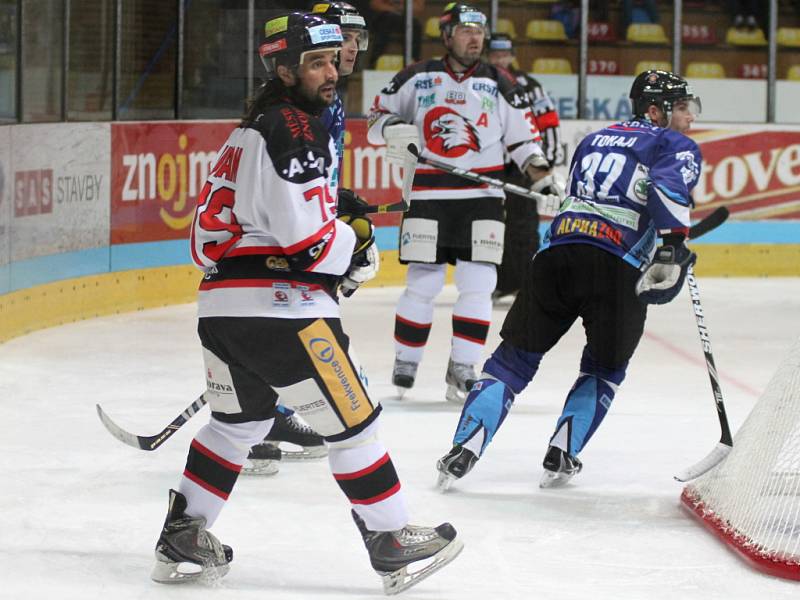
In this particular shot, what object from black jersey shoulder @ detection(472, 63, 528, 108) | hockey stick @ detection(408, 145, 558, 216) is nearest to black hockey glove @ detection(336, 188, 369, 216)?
hockey stick @ detection(408, 145, 558, 216)

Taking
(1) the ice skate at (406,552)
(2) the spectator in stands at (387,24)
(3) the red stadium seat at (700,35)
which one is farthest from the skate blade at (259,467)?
(3) the red stadium seat at (700,35)

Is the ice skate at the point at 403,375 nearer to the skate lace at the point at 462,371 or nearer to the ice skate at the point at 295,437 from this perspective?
the skate lace at the point at 462,371

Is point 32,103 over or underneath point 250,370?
over

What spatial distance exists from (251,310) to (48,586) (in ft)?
2.24

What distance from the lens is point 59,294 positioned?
6.51 meters

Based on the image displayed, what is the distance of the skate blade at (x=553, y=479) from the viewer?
3830 millimetres

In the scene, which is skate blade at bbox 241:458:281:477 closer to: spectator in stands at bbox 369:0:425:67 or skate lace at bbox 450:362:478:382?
skate lace at bbox 450:362:478:382

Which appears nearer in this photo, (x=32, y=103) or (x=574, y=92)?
(x=32, y=103)

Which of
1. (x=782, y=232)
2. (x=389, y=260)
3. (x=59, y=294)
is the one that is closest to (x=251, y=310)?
(x=59, y=294)

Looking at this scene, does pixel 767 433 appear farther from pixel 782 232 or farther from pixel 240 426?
pixel 782 232

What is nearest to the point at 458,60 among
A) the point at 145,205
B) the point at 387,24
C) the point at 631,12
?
the point at 145,205

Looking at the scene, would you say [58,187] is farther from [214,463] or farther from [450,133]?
[214,463]

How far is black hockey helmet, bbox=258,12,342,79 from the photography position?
2807mm

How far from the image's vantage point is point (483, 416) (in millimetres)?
3742
